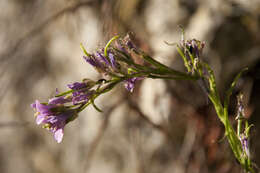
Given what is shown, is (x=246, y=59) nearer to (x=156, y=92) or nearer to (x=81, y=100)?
(x=156, y=92)

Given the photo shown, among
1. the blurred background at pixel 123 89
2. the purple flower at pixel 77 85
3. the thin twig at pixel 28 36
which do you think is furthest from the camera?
the thin twig at pixel 28 36

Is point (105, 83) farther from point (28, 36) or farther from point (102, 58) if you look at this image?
point (28, 36)

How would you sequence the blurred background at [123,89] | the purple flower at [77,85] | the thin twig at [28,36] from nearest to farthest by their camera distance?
the purple flower at [77,85] < the blurred background at [123,89] < the thin twig at [28,36]

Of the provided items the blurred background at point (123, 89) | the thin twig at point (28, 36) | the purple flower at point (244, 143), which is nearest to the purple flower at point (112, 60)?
the purple flower at point (244, 143)

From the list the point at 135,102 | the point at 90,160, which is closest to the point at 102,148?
the point at 90,160

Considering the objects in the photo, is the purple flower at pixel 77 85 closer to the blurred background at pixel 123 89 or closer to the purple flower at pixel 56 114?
the purple flower at pixel 56 114

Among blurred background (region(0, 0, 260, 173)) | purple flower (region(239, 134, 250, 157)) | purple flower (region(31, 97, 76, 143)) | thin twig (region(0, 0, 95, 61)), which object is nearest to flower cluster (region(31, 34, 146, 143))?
purple flower (region(31, 97, 76, 143))

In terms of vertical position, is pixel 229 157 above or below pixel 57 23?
below

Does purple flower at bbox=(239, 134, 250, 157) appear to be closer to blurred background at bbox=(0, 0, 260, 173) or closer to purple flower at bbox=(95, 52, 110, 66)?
purple flower at bbox=(95, 52, 110, 66)
